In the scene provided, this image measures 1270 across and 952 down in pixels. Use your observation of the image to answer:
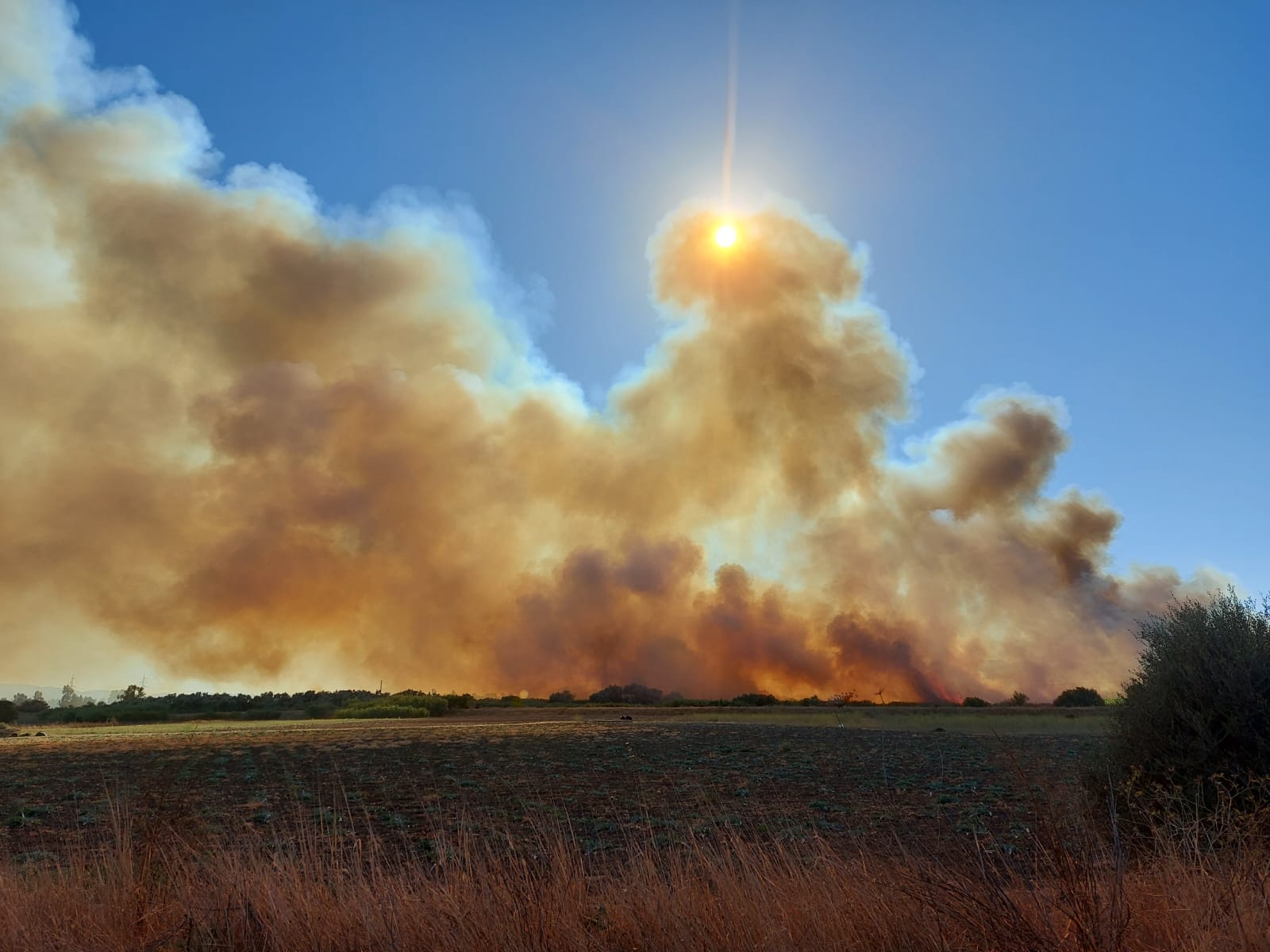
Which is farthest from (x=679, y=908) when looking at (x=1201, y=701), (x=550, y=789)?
(x=550, y=789)

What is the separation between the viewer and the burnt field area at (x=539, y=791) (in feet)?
46.8

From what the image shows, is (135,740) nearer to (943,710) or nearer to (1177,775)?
(1177,775)

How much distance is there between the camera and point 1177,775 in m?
10.6

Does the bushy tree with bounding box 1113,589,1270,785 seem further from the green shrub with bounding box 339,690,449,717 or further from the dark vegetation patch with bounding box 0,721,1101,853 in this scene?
the green shrub with bounding box 339,690,449,717

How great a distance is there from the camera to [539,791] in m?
24.4

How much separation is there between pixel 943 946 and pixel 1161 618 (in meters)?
8.41

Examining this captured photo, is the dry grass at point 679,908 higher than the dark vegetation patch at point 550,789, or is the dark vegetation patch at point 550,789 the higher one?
the dry grass at point 679,908

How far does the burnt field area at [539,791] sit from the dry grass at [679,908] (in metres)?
0.58

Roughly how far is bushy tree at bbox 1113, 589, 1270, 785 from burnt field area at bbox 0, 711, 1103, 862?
4.18 ft

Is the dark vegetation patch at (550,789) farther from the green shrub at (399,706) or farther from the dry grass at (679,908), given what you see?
the green shrub at (399,706)

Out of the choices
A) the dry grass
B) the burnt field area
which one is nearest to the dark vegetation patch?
the burnt field area

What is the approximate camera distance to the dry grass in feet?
19.0

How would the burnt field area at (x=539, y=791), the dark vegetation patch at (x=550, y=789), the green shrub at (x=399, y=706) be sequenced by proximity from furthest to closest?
the green shrub at (x=399, y=706), the dark vegetation patch at (x=550, y=789), the burnt field area at (x=539, y=791)

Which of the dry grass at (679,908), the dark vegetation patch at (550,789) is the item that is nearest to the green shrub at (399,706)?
the dark vegetation patch at (550,789)
